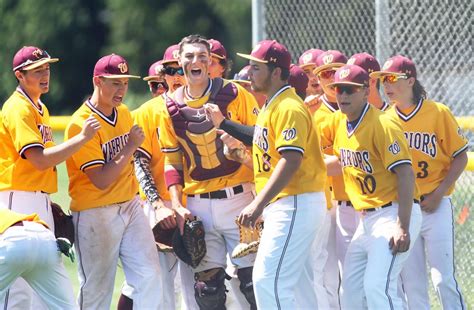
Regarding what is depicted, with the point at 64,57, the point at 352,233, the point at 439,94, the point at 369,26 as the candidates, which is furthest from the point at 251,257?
the point at 64,57

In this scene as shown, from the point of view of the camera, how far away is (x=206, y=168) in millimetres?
6812

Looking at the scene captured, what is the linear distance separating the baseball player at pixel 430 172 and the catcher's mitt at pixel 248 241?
0.97m

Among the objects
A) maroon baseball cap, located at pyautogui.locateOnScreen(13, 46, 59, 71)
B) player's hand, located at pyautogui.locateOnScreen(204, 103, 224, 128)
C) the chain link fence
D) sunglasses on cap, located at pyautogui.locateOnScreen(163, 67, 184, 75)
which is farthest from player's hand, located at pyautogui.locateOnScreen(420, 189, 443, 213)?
maroon baseball cap, located at pyautogui.locateOnScreen(13, 46, 59, 71)

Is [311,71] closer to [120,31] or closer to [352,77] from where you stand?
[352,77]

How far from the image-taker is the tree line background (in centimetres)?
2320

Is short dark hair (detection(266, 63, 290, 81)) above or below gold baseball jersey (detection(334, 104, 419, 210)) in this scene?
above

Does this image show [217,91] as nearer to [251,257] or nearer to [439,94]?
[251,257]

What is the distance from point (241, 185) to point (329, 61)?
1120 millimetres

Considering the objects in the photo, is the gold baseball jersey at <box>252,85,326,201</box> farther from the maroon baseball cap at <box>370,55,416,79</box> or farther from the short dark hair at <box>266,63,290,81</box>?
the maroon baseball cap at <box>370,55,416,79</box>

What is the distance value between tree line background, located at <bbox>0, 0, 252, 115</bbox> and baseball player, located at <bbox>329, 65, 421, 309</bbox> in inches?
651

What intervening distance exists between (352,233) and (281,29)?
3548 millimetres

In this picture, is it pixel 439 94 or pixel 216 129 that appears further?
pixel 439 94

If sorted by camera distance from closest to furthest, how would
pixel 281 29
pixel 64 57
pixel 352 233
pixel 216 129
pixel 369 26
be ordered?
pixel 216 129
pixel 352 233
pixel 281 29
pixel 369 26
pixel 64 57

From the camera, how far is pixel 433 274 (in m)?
6.77
